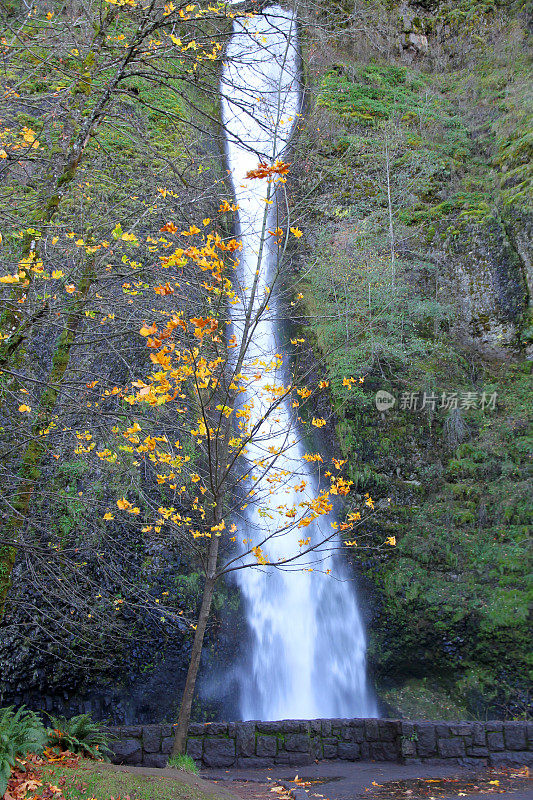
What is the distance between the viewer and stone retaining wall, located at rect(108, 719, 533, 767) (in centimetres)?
645

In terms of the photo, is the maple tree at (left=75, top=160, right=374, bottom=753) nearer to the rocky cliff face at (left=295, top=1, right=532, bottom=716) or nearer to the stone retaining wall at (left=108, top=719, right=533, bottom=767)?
the rocky cliff face at (left=295, top=1, right=532, bottom=716)

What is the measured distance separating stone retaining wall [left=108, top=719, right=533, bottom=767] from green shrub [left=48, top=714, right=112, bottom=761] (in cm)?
52

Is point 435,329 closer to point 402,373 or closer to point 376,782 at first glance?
point 402,373

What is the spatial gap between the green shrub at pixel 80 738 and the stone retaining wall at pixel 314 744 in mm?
519

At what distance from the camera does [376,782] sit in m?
5.93

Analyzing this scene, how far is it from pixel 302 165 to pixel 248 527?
930cm

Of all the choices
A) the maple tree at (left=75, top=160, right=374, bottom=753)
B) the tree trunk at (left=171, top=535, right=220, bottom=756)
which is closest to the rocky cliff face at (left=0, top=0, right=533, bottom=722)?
the maple tree at (left=75, top=160, right=374, bottom=753)

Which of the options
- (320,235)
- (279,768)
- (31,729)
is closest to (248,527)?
(279,768)

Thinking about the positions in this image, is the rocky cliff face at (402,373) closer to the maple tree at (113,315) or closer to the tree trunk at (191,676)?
the maple tree at (113,315)

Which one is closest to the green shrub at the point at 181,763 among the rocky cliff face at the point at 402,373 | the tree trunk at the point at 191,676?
the tree trunk at the point at 191,676

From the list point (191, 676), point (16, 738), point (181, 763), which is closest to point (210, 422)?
point (191, 676)

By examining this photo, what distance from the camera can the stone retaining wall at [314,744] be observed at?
21.2 ft

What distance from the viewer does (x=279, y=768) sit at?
6457 mm

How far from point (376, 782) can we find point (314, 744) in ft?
3.43
